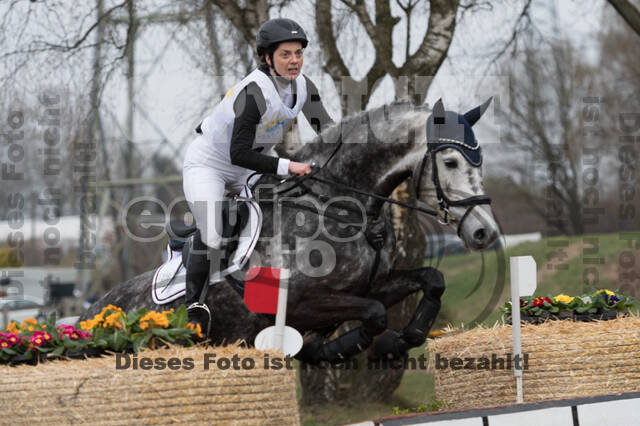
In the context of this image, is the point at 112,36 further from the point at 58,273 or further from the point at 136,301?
the point at 58,273

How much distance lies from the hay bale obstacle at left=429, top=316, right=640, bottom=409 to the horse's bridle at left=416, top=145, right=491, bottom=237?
756 millimetres

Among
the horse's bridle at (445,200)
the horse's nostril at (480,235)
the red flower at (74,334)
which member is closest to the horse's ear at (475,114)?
the horse's bridle at (445,200)

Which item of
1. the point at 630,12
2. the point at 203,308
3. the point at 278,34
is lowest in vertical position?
the point at 203,308

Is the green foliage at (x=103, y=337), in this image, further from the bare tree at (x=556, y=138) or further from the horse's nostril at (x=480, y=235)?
the bare tree at (x=556, y=138)

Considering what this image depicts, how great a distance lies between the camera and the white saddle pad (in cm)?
429

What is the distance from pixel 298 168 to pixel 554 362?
1.79m

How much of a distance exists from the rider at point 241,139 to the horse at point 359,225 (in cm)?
19

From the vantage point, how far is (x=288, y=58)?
4207 mm

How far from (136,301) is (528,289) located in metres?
2.52

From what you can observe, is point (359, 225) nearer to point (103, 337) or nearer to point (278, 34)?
point (278, 34)

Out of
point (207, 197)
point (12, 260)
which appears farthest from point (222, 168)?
point (12, 260)

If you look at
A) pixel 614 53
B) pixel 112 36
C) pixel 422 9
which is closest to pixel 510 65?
pixel 422 9

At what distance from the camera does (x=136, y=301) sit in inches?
189

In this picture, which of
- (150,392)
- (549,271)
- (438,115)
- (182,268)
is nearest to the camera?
(150,392)
